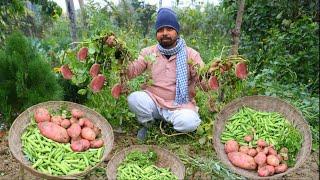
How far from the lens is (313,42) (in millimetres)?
4398

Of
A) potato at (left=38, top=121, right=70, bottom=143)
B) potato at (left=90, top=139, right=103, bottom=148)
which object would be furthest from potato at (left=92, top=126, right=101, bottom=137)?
potato at (left=38, top=121, right=70, bottom=143)

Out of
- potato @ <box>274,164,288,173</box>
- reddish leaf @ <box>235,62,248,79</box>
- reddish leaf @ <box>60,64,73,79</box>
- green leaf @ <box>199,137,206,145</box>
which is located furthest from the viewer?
green leaf @ <box>199,137,206,145</box>

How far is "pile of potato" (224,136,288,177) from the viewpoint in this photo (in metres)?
2.91

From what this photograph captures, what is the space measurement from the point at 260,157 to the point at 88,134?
1286 mm

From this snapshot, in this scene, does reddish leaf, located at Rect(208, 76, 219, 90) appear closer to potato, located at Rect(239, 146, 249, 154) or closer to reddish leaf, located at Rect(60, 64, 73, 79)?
potato, located at Rect(239, 146, 249, 154)

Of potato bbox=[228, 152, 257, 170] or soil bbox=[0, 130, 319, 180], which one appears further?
soil bbox=[0, 130, 319, 180]

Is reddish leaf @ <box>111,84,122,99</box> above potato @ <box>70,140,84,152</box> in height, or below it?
above

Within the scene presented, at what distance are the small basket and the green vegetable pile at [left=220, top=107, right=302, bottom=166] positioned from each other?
36mm

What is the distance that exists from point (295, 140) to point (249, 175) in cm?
45

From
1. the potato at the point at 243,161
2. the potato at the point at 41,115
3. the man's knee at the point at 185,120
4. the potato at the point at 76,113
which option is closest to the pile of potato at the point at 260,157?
the potato at the point at 243,161

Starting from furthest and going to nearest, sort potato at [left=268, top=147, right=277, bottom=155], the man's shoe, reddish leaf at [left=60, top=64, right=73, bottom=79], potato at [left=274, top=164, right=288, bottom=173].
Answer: the man's shoe < reddish leaf at [left=60, top=64, right=73, bottom=79] < potato at [left=268, top=147, right=277, bottom=155] < potato at [left=274, top=164, right=288, bottom=173]

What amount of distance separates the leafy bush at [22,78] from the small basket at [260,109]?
168 centimetres

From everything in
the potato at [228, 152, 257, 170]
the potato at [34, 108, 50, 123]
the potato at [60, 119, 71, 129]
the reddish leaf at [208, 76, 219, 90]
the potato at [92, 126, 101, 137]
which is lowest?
the potato at [228, 152, 257, 170]

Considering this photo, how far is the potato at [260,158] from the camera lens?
294 cm
